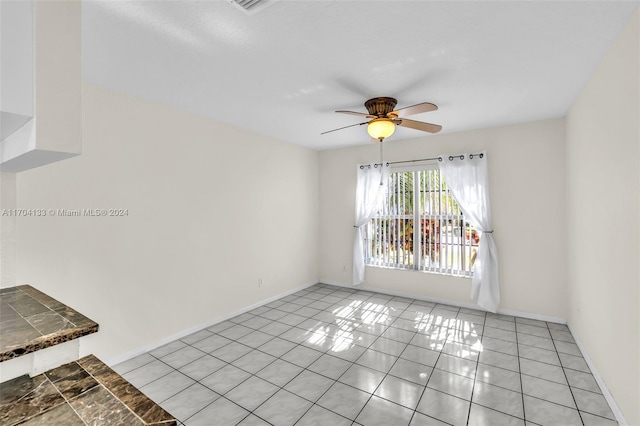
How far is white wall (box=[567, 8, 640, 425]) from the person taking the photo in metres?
1.79

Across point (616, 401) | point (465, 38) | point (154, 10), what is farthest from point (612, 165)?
point (154, 10)

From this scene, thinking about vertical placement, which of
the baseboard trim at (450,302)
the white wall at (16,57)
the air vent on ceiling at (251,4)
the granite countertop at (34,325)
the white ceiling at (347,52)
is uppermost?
the white ceiling at (347,52)

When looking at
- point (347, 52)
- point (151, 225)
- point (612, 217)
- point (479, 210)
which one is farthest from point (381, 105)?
point (151, 225)

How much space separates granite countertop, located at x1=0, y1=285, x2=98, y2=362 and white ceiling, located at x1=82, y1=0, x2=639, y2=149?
5.39 feet

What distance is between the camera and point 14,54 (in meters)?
1.05

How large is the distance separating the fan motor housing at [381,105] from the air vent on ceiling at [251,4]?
4.96ft

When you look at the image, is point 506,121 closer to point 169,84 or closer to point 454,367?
point 454,367

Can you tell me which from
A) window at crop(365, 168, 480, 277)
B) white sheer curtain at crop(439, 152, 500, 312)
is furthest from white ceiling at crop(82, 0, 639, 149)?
window at crop(365, 168, 480, 277)

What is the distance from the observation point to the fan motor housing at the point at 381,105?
289 cm

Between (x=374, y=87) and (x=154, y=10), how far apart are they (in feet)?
5.89

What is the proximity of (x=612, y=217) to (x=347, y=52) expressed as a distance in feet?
7.47

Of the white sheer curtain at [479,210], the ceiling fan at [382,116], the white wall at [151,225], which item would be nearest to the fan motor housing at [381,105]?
the ceiling fan at [382,116]

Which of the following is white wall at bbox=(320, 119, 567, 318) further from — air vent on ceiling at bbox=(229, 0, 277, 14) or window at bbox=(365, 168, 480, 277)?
air vent on ceiling at bbox=(229, 0, 277, 14)

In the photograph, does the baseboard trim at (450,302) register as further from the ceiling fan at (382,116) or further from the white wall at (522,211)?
the ceiling fan at (382,116)
